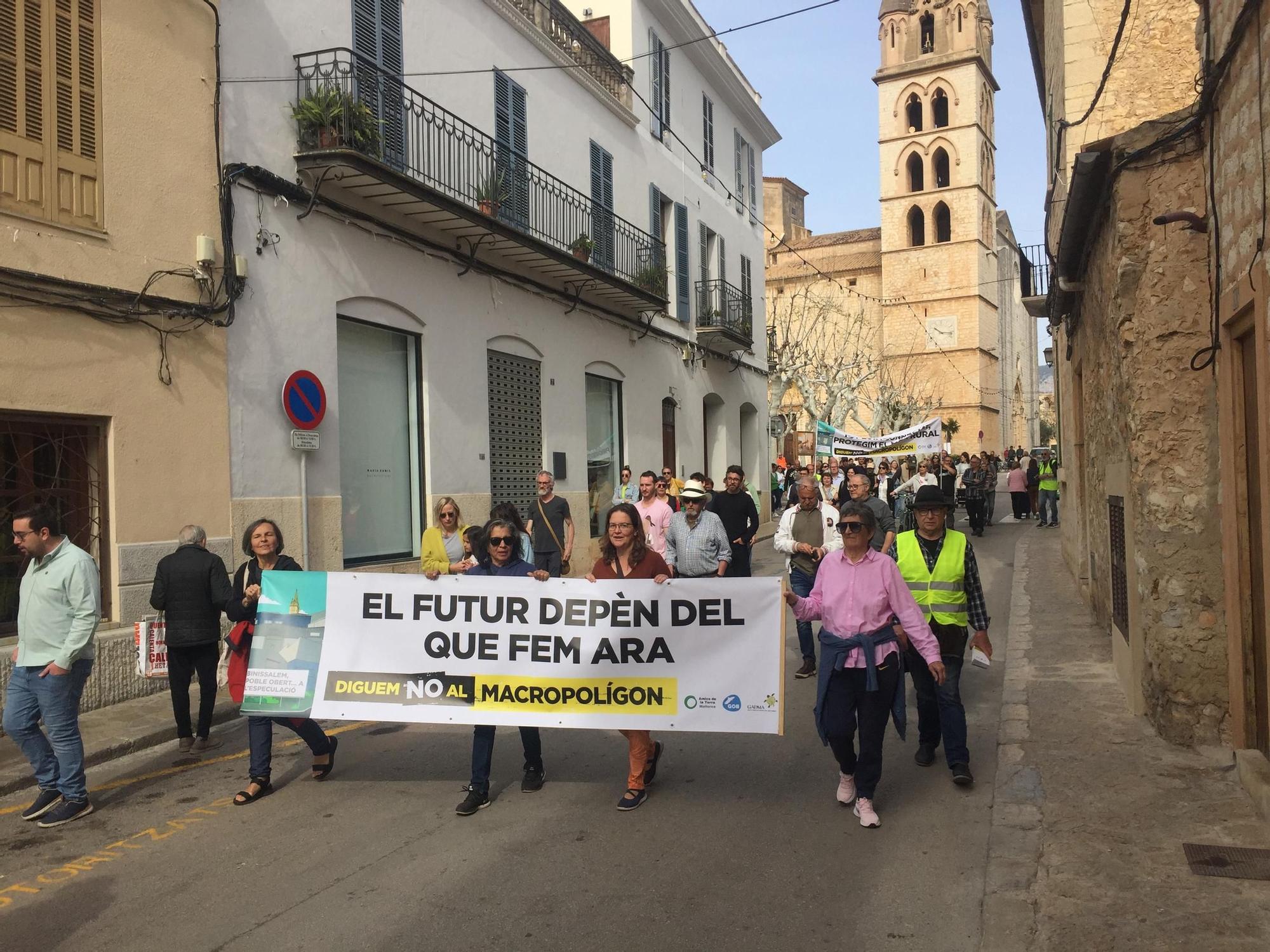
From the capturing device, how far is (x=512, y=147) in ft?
52.6

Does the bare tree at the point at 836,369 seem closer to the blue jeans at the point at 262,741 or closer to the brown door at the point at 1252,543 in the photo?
the brown door at the point at 1252,543

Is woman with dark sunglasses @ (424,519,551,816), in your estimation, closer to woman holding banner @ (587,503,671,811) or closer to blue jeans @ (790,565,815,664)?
woman holding banner @ (587,503,671,811)

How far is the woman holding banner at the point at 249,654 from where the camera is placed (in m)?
6.24

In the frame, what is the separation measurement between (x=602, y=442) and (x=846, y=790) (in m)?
14.1

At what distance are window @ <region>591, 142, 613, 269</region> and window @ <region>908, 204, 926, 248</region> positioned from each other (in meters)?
53.9

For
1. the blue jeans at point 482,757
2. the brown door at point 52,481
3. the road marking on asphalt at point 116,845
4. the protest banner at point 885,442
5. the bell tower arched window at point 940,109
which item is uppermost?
the bell tower arched window at point 940,109

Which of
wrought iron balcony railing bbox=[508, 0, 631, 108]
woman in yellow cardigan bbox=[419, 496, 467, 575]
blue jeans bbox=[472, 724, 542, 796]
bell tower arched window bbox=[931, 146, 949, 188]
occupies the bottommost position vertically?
blue jeans bbox=[472, 724, 542, 796]

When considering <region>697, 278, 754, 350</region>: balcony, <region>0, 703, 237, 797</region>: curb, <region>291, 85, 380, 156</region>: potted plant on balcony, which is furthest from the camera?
<region>697, 278, 754, 350</region>: balcony

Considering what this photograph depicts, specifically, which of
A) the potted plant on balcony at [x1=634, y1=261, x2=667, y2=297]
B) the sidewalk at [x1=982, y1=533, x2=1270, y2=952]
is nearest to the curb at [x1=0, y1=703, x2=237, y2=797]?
the sidewalk at [x1=982, y1=533, x2=1270, y2=952]

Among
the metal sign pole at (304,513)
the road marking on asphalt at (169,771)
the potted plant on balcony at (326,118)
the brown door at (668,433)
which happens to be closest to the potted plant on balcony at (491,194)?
the potted plant on balcony at (326,118)

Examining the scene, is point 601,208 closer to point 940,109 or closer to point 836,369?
point 836,369

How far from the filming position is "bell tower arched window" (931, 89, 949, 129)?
6788 cm

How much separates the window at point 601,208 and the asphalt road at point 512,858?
12665mm

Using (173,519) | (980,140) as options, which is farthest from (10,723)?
(980,140)
